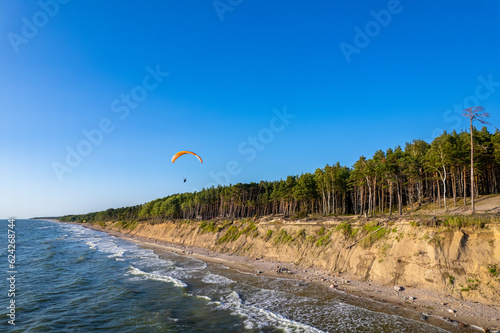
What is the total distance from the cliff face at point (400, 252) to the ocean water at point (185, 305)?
5.51 metres

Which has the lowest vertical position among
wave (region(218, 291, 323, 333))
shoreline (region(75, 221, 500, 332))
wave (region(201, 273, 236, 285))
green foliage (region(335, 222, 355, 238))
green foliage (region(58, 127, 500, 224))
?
wave (region(201, 273, 236, 285))

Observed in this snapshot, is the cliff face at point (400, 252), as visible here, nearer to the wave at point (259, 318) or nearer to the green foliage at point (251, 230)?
the green foliage at point (251, 230)

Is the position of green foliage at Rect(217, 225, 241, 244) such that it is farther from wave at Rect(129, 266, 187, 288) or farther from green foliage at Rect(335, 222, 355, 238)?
green foliage at Rect(335, 222, 355, 238)

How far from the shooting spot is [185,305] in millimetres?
20031

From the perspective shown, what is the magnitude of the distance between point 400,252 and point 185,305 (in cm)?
2059

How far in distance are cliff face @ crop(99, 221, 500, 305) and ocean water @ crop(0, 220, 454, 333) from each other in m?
5.51

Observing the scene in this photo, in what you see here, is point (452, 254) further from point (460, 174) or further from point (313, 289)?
point (460, 174)

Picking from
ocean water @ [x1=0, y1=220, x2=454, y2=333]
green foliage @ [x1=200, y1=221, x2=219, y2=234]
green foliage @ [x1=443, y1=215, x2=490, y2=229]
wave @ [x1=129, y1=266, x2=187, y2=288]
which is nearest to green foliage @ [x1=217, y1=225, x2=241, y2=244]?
green foliage @ [x1=200, y1=221, x2=219, y2=234]

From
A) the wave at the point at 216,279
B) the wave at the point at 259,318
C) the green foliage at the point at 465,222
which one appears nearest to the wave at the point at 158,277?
the wave at the point at 216,279

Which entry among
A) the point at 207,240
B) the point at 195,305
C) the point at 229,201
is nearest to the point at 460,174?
the point at 207,240

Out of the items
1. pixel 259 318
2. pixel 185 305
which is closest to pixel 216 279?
pixel 185 305

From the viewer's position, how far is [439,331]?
14508mm

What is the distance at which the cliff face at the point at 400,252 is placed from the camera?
1852 cm

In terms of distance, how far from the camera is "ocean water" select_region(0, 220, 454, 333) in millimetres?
16062
